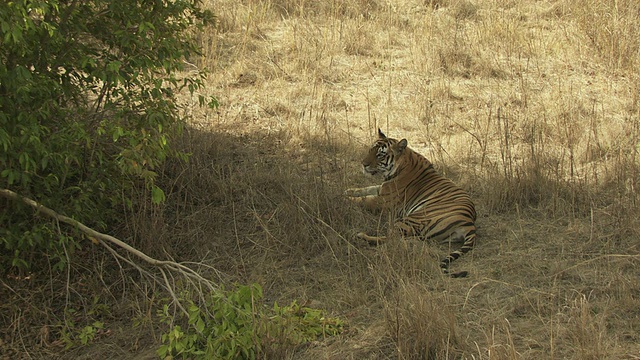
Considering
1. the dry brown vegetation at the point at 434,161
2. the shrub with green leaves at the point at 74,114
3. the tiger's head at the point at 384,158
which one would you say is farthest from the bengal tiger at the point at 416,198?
the shrub with green leaves at the point at 74,114

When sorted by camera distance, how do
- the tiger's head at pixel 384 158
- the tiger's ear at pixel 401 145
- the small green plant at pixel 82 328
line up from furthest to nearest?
the tiger's head at pixel 384 158 < the tiger's ear at pixel 401 145 < the small green plant at pixel 82 328

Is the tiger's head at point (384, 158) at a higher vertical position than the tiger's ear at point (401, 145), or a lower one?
lower

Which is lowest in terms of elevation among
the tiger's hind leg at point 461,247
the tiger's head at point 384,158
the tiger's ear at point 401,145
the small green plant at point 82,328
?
the small green plant at point 82,328

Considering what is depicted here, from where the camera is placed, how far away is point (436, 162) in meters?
7.59

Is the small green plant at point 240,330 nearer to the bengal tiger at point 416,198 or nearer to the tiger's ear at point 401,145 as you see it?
the bengal tiger at point 416,198

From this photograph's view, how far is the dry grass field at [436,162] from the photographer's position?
15.9ft

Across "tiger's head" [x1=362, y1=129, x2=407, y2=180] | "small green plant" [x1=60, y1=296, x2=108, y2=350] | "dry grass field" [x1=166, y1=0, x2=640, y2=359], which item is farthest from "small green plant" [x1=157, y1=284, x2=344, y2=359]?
"tiger's head" [x1=362, y1=129, x2=407, y2=180]

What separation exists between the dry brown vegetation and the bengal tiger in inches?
6.2

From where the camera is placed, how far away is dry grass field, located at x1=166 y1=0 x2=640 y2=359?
4.85 meters

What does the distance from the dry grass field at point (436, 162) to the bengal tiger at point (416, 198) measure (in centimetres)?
17

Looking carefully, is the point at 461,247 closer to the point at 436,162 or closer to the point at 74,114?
the point at 436,162

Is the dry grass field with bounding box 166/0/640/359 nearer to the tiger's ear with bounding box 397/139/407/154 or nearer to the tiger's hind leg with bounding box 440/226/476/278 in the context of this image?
the tiger's hind leg with bounding box 440/226/476/278

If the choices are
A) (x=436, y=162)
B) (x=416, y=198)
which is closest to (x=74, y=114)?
(x=416, y=198)

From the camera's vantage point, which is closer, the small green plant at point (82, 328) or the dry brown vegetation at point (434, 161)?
the dry brown vegetation at point (434, 161)
